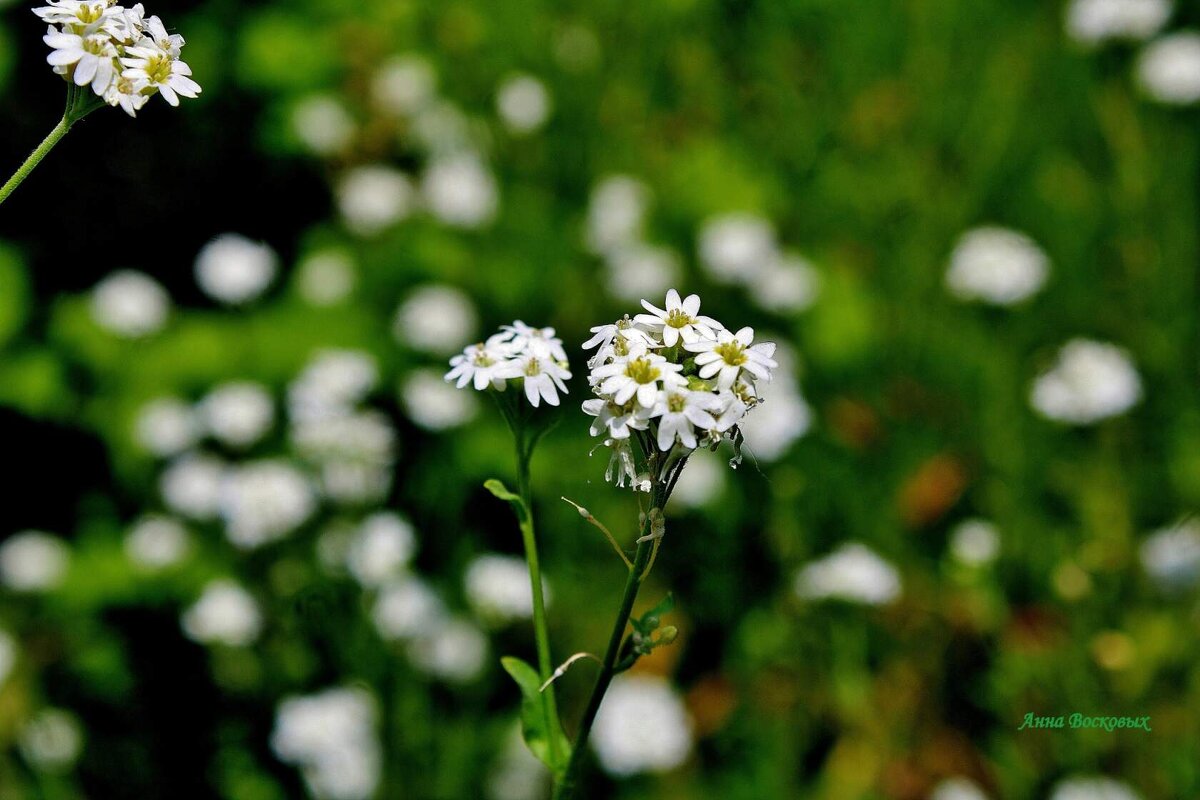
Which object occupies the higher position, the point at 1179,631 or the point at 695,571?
the point at 695,571

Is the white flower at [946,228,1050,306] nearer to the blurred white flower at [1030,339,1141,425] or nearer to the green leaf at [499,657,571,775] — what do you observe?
the blurred white flower at [1030,339,1141,425]

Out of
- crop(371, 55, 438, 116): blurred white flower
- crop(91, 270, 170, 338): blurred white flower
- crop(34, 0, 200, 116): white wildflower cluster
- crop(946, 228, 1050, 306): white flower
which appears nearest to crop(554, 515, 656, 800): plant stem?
crop(34, 0, 200, 116): white wildflower cluster

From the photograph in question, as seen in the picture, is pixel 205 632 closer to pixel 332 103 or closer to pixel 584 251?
pixel 584 251

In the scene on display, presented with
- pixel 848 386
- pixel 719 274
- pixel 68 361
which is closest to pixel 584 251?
pixel 719 274

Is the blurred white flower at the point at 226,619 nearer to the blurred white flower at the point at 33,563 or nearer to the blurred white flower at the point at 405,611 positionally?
the blurred white flower at the point at 405,611

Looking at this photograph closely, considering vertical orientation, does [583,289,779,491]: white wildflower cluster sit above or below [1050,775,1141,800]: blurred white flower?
above

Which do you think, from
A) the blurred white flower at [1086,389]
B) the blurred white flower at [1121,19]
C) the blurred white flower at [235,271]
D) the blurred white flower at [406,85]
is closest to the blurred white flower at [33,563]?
the blurred white flower at [235,271]
